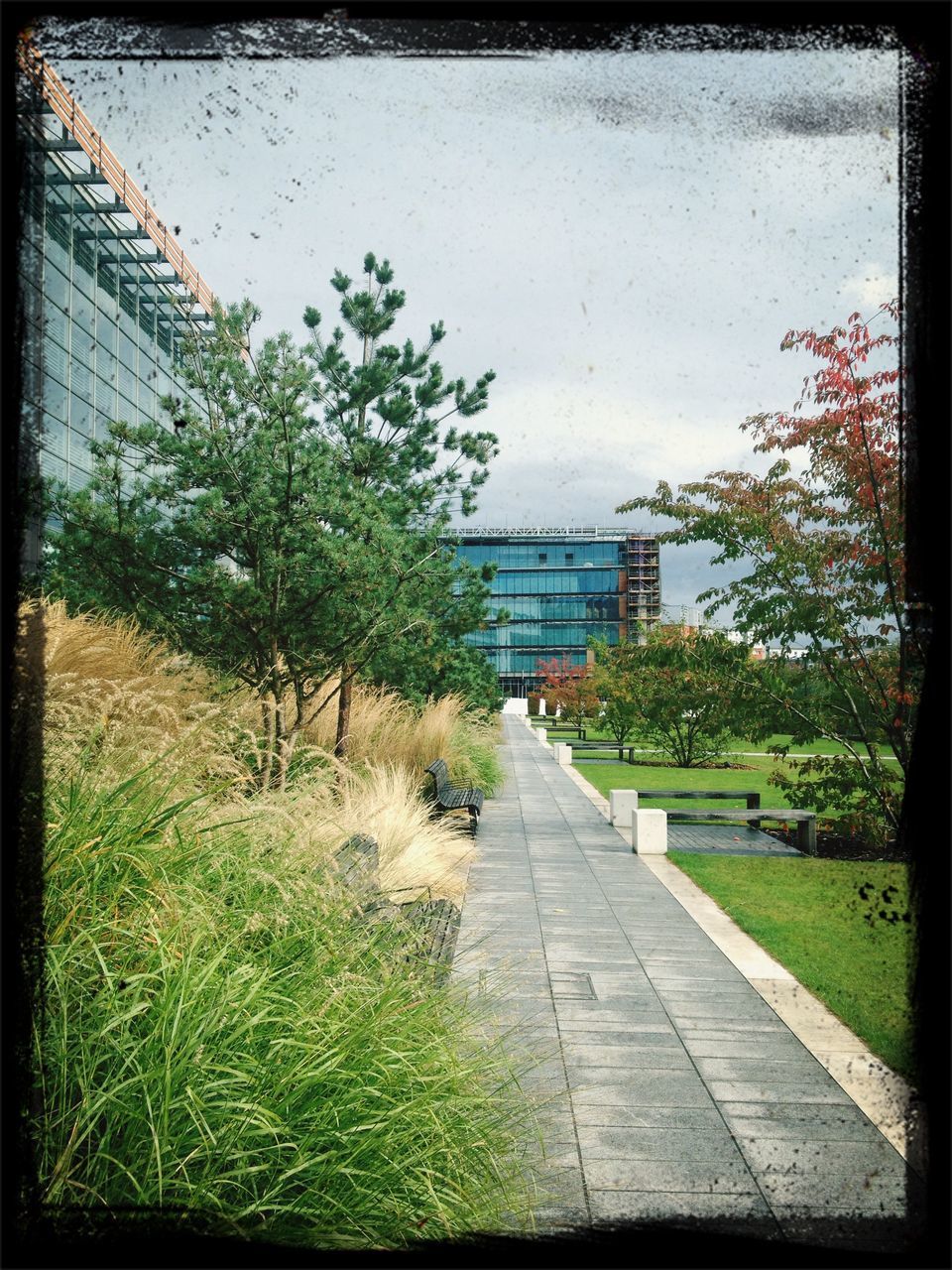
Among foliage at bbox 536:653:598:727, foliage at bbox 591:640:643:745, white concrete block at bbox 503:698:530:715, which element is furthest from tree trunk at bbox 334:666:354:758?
white concrete block at bbox 503:698:530:715

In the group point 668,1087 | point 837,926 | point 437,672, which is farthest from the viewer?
point 437,672

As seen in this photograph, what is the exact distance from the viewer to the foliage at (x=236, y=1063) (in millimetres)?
2004

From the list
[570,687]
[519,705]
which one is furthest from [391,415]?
[519,705]

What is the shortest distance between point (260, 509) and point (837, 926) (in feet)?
17.5

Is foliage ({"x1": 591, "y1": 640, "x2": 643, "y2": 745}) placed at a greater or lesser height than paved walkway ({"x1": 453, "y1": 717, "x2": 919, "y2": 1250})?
greater

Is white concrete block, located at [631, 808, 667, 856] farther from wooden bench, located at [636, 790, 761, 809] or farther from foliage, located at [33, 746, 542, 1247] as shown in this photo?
foliage, located at [33, 746, 542, 1247]

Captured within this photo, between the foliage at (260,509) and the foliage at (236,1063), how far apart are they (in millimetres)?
3641

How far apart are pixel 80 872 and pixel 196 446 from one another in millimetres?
5091

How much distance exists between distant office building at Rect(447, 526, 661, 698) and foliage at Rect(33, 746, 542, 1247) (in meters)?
4.21

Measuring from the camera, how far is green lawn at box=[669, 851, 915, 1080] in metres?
1.83

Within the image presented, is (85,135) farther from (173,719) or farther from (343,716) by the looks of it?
(343,716)

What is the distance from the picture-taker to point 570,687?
3638 cm

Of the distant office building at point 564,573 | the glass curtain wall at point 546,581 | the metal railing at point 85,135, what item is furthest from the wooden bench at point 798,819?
the metal railing at point 85,135

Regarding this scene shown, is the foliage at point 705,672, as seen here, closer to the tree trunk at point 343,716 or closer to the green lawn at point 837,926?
the green lawn at point 837,926
